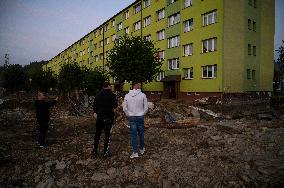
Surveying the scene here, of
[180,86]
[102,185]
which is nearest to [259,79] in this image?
[180,86]

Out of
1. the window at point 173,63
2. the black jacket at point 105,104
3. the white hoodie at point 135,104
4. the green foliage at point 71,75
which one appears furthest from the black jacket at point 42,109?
the green foliage at point 71,75

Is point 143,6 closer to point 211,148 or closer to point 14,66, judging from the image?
point 14,66

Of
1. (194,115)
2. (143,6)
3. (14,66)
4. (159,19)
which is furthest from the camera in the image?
(14,66)

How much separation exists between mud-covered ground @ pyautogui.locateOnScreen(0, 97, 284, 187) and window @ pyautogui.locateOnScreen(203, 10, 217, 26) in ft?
61.5

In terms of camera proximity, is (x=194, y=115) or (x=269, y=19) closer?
(x=194, y=115)

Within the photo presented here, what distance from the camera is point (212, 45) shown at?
26.5 m

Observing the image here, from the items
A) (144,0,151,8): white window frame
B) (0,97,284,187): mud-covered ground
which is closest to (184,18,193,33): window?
(144,0,151,8): white window frame

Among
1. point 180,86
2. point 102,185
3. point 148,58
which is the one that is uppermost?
point 148,58

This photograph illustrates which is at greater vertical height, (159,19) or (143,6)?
(143,6)

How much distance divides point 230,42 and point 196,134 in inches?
704

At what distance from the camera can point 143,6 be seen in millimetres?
39250

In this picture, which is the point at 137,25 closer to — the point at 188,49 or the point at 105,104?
the point at 188,49

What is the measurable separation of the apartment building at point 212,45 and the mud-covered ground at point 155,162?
16607 millimetres

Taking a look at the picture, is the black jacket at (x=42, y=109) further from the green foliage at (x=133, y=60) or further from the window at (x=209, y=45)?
the window at (x=209, y=45)
